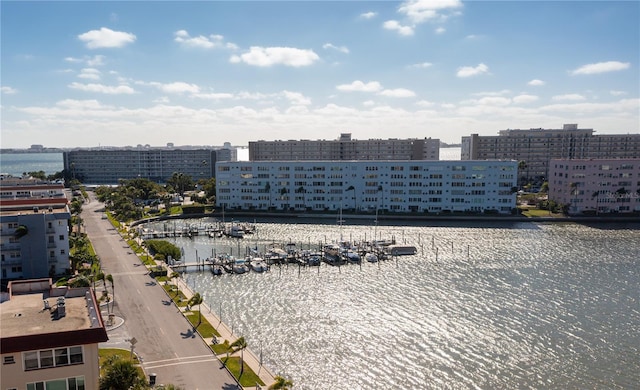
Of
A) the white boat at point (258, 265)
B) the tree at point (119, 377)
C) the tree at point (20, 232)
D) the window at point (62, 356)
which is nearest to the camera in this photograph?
the window at point (62, 356)

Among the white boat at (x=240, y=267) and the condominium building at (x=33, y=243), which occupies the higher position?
the condominium building at (x=33, y=243)

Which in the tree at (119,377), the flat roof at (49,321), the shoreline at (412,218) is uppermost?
the flat roof at (49,321)

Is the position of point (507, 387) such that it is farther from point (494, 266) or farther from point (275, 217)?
point (275, 217)

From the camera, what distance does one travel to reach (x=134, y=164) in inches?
6988

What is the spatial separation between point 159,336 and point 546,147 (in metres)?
151

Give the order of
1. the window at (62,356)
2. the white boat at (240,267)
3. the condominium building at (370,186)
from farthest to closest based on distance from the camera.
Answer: the condominium building at (370,186) → the white boat at (240,267) → the window at (62,356)

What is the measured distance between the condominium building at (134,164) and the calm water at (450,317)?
371 ft

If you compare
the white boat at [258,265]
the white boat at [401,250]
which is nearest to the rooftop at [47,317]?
the white boat at [258,265]

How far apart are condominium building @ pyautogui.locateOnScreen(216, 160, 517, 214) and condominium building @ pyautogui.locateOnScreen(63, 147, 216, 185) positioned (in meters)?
72.9

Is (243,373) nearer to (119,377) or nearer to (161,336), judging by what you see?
(161,336)

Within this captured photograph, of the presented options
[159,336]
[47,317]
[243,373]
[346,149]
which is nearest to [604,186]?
[346,149]

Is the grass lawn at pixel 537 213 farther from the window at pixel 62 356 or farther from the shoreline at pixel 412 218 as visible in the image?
the window at pixel 62 356

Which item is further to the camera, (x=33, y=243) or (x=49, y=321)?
(x=33, y=243)

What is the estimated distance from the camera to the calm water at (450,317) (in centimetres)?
3177
